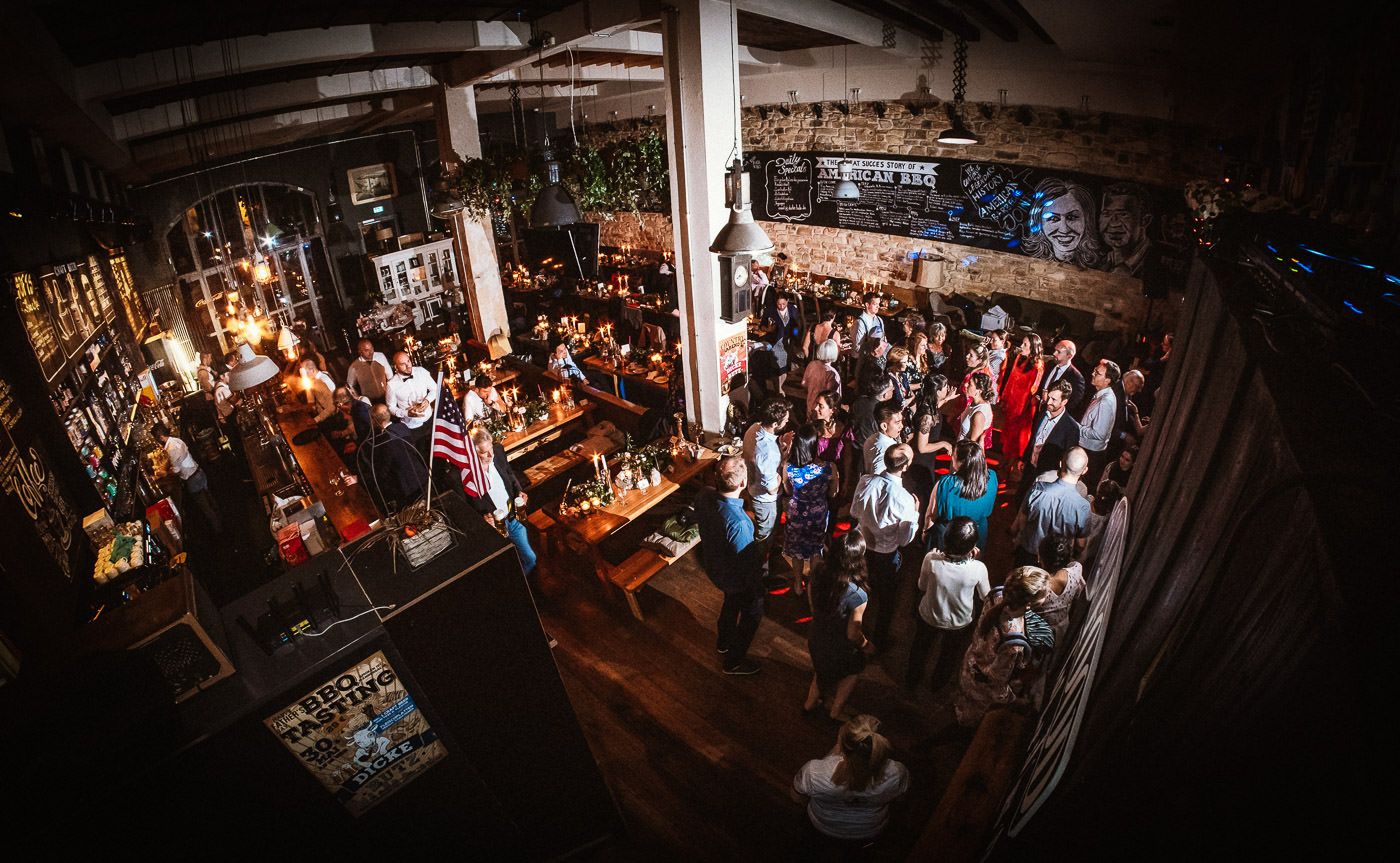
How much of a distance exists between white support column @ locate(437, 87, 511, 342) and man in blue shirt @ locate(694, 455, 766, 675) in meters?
6.52

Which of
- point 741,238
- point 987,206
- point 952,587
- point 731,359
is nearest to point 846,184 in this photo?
point 987,206

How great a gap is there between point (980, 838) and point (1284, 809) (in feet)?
8.28

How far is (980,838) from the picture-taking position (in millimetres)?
2682

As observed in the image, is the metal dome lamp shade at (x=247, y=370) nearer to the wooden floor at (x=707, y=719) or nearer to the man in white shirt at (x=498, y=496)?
the man in white shirt at (x=498, y=496)

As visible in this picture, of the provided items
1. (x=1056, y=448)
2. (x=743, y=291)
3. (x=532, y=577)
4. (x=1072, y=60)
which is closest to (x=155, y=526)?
(x=532, y=577)

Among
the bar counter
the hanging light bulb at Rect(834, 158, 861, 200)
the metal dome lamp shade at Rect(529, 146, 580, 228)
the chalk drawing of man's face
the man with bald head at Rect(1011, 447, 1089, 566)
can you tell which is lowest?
the bar counter

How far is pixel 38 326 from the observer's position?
16.5 feet

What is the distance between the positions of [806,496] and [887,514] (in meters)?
0.71

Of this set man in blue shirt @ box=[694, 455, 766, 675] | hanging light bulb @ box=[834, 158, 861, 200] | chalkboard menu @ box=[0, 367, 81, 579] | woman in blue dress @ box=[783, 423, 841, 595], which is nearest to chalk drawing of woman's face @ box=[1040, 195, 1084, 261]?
hanging light bulb @ box=[834, 158, 861, 200]

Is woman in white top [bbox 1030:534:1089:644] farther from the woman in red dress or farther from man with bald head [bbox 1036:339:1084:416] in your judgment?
the woman in red dress

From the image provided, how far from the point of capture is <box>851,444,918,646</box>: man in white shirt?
406 centimetres

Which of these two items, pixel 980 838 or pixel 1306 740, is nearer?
pixel 1306 740

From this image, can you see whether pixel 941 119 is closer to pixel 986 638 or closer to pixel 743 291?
pixel 743 291

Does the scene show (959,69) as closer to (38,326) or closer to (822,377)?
(822,377)
